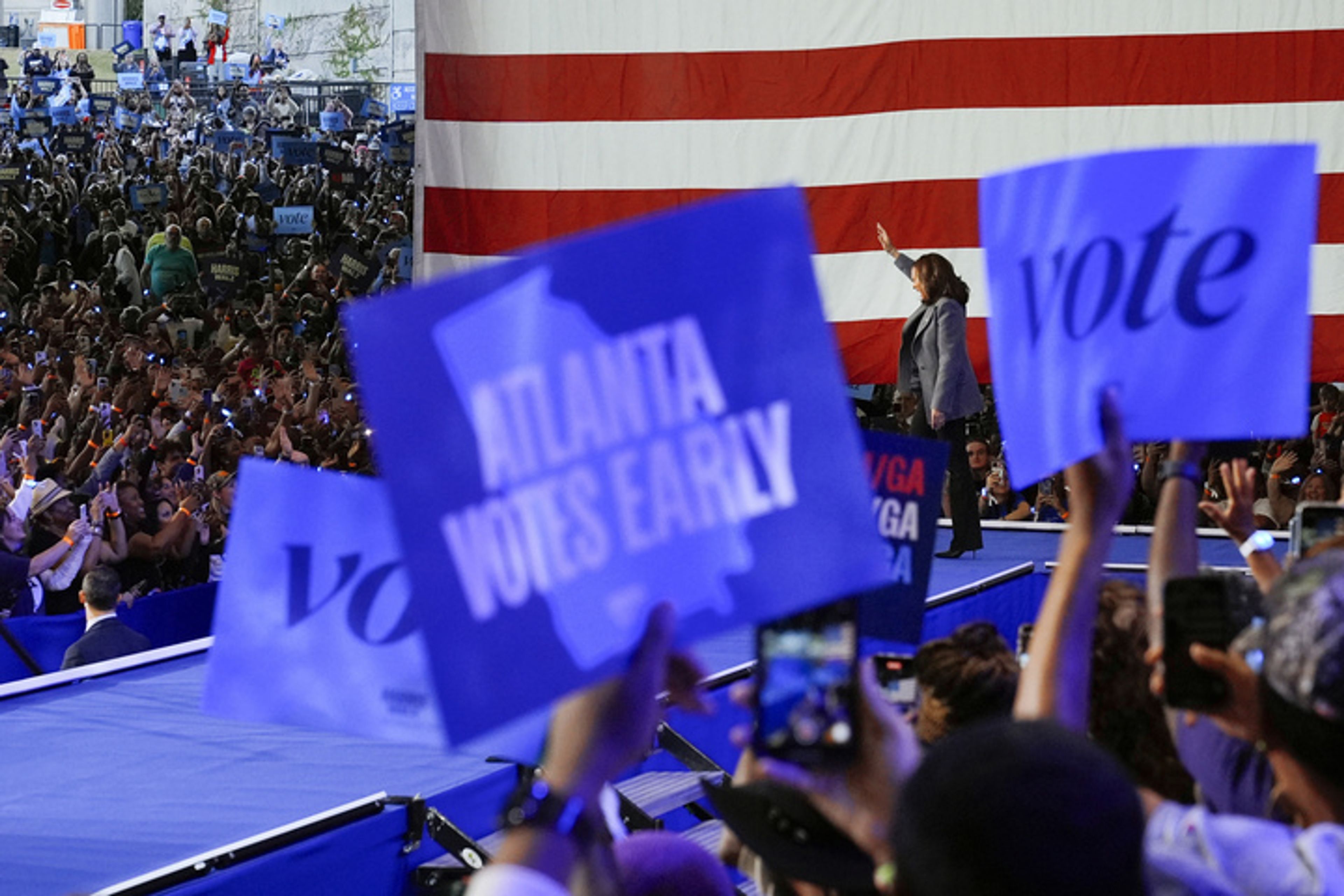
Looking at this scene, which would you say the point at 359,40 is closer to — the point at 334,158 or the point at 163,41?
the point at 163,41

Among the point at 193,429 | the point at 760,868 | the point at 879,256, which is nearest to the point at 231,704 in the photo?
the point at 760,868

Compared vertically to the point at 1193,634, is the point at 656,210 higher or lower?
higher

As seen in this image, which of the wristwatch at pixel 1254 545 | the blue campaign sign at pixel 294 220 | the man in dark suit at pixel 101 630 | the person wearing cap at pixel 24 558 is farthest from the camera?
the blue campaign sign at pixel 294 220

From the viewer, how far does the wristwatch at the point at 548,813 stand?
4.39 ft

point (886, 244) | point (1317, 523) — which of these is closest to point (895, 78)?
point (886, 244)

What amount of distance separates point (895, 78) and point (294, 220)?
9.07 meters

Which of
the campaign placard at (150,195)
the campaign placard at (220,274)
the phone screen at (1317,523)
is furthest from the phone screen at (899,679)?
the campaign placard at (150,195)

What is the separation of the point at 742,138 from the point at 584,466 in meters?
6.31

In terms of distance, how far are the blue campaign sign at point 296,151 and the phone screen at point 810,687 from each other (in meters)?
18.3

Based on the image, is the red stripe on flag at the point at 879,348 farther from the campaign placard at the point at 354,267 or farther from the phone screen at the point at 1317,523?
the campaign placard at the point at 354,267

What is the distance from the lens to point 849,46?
7598 mm

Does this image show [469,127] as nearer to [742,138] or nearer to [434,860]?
[742,138]

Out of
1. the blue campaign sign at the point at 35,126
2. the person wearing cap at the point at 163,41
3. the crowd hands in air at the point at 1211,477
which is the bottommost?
the crowd hands in air at the point at 1211,477

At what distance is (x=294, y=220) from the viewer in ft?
51.3
